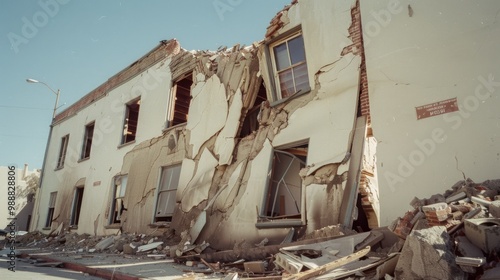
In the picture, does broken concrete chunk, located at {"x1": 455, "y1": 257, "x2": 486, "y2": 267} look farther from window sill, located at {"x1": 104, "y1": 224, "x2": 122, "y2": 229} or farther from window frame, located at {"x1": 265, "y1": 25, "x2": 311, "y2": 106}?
window sill, located at {"x1": 104, "y1": 224, "x2": 122, "y2": 229}

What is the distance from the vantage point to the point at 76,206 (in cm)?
1320

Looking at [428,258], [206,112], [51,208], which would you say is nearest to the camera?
[428,258]

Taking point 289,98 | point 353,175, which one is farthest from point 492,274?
point 289,98

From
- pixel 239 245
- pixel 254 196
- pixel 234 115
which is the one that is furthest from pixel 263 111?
pixel 239 245

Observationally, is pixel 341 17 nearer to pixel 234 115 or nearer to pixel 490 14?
pixel 490 14

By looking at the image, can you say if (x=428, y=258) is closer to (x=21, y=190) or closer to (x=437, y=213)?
(x=437, y=213)

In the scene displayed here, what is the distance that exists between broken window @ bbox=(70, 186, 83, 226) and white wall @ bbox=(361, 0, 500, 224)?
12489mm

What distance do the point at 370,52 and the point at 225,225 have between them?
192 inches

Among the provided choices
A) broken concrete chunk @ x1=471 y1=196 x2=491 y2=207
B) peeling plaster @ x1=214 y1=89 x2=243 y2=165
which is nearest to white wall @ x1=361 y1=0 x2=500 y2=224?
broken concrete chunk @ x1=471 y1=196 x2=491 y2=207

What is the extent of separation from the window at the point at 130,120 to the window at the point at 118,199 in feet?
5.43

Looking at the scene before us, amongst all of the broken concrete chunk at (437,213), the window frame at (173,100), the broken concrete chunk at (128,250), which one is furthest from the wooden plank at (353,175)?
the window frame at (173,100)

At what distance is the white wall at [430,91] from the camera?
473 cm

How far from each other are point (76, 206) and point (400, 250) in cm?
1322

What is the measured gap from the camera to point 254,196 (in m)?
6.98
